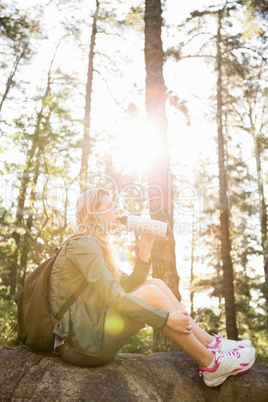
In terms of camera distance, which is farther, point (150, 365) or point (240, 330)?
point (240, 330)

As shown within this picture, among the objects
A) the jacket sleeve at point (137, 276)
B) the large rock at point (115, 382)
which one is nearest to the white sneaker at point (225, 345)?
the large rock at point (115, 382)

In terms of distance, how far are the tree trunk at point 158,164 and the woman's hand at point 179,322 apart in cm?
243

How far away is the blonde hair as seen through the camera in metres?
3.18

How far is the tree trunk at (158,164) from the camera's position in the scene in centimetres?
533

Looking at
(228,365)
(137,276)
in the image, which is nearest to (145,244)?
(137,276)

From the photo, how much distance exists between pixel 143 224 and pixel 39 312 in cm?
123

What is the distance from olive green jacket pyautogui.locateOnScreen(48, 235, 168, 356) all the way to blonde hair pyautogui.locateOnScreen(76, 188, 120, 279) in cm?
20

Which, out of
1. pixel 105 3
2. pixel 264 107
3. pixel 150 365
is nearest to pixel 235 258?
pixel 264 107

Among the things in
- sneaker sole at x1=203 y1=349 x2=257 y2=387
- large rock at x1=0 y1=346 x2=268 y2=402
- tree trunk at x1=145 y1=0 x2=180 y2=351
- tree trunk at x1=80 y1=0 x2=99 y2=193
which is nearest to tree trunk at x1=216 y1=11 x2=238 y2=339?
tree trunk at x1=80 y1=0 x2=99 y2=193

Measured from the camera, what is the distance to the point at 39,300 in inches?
112

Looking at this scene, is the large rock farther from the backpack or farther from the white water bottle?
the white water bottle

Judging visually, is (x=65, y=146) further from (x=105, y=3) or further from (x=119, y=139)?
(x=119, y=139)

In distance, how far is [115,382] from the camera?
2.90m

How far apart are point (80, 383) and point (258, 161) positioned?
645 inches
